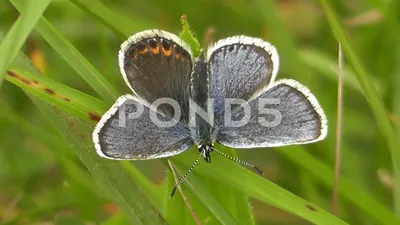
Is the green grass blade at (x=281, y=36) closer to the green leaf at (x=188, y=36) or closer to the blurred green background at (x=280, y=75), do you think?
the blurred green background at (x=280, y=75)

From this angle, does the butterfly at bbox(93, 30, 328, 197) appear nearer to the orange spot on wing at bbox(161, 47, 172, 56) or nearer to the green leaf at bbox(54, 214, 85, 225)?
the orange spot on wing at bbox(161, 47, 172, 56)

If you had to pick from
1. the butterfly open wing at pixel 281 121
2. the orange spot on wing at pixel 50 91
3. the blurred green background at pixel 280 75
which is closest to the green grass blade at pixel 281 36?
the blurred green background at pixel 280 75

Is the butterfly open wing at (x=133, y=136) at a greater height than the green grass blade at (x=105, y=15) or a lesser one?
lesser

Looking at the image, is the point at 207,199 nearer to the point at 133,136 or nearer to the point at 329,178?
the point at 133,136

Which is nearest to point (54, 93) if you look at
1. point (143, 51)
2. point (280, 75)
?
point (143, 51)

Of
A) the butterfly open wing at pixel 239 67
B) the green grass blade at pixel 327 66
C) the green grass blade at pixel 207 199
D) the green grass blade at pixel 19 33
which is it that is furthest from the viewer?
the green grass blade at pixel 327 66

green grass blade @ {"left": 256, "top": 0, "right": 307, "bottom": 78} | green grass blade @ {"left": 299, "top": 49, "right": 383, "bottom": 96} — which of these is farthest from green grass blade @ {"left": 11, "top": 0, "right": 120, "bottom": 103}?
green grass blade @ {"left": 299, "top": 49, "right": 383, "bottom": 96}
